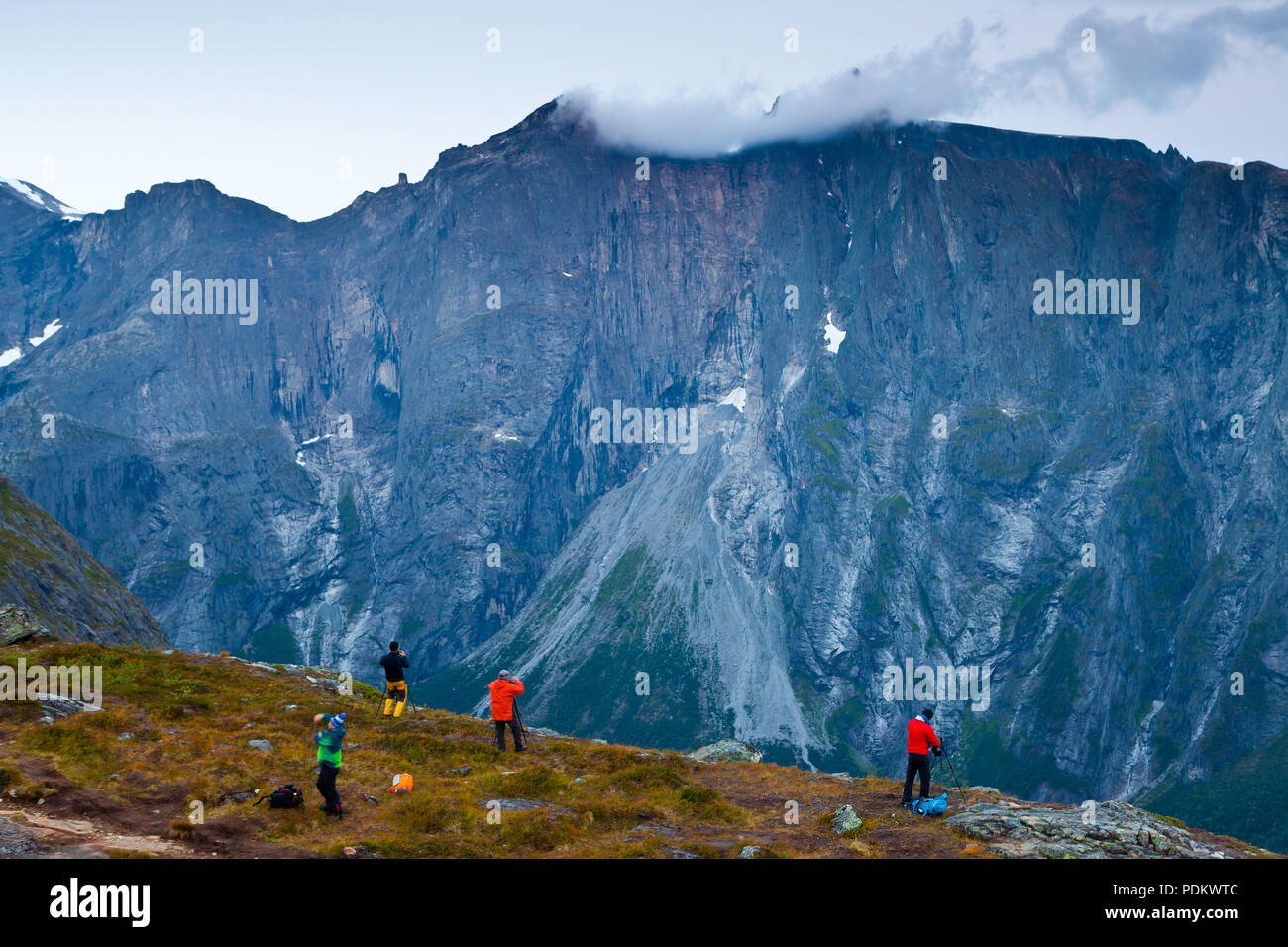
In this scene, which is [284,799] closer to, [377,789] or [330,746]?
[330,746]

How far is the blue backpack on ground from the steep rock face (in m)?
59.4

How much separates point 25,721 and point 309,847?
16663mm

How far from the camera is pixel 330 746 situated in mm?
32188

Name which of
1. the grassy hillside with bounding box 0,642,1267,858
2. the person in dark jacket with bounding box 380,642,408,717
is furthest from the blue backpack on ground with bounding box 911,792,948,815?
the person in dark jacket with bounding box 380,642,408,717

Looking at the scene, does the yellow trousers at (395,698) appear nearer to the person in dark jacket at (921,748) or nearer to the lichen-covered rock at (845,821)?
the lichen-covered rock at (845,821)

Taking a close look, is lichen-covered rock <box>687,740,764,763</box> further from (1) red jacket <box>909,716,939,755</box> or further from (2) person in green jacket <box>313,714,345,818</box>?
(2) person in green jacket <box>313,714,345,818</box>

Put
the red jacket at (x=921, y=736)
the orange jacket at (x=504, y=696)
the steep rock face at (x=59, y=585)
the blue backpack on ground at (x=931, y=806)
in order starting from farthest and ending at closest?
1. the steep rock face at (x=59, y=585)
2. the orange jacket at (x=504, y=696)
3. the red jacket at (x=921, y=736)
4. the blue backpack on ground at (x=931, y=806)

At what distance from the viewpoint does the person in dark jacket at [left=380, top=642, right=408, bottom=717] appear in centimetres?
4650

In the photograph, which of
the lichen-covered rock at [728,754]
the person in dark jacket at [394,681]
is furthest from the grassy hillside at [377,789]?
the lichen-covered rock at [728,754]

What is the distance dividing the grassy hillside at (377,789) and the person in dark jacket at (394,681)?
3.65ft

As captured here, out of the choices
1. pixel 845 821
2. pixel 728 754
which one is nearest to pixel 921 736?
pixel 845 821

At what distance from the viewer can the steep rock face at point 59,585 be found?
81000mm

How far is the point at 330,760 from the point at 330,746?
0.49 metres
